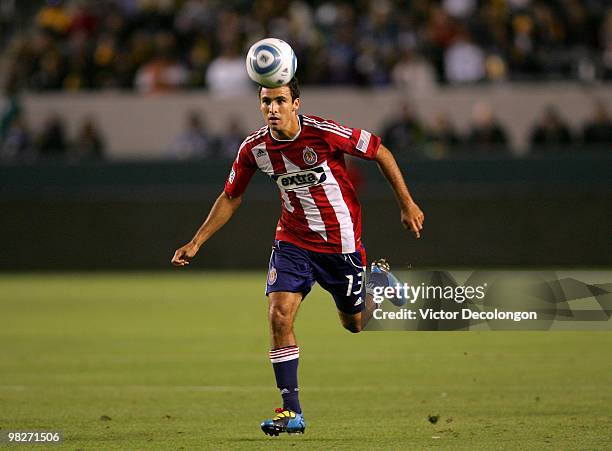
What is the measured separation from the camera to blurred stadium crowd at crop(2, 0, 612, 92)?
73.6 ft

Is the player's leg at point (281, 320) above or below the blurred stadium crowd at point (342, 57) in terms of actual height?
below

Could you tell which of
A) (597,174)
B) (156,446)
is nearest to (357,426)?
(156,446)

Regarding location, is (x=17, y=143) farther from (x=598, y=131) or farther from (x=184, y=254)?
(x=184, y=254)

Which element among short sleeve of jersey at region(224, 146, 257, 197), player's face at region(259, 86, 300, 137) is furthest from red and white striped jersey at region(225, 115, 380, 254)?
player's face at region(259, 86, 300, 137)

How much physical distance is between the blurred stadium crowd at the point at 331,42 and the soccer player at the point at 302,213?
14402 mm

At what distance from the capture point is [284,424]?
24.6 ft

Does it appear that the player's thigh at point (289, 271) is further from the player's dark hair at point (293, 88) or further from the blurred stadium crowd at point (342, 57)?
the blurred stadium crowd at point (342, 57)

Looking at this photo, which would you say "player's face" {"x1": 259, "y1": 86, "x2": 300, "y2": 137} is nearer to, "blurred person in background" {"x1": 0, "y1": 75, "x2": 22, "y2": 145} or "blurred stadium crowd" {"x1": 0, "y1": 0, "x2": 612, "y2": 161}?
"blurred stadium crowd" {"x1": 0, "y1": 0, "x2": 612, "y2": 161}

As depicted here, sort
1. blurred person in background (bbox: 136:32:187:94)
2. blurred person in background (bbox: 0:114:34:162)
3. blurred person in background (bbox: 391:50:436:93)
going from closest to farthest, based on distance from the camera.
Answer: blurred person in background (bbox: 391:50:436:93)
blurred person in background (bbox: 0:114:34:162)
blurred person in background (bbox: 136:32:187:94)

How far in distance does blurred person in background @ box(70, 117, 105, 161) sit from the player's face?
48.9 ft

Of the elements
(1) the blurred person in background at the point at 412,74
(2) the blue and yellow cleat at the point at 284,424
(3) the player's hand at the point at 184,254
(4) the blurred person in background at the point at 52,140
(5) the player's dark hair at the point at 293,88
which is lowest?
(2) the blue and yellow cleat at the point at 284,424

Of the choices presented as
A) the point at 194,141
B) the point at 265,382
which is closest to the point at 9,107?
the point at 194,141

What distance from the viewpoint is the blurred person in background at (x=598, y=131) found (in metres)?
20.9

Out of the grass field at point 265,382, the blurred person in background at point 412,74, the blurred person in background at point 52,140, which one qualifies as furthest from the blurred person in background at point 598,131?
the blurred person in background at point 52,140
